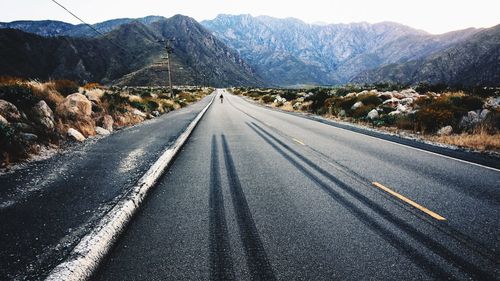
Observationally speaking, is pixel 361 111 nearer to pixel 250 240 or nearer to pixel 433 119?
pixel 433 119

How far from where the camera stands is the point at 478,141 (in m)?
10.1

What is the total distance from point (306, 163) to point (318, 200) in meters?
2.54

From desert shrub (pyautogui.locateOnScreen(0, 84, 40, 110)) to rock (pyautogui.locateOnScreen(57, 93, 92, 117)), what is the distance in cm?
100

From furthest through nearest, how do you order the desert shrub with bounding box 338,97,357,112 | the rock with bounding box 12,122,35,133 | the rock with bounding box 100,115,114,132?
1. the desert shrub with bounding box 338,97,357,112
2. the rock with bounding box 100,115,114,132
3. the rock with bounding box 12,122,35,133

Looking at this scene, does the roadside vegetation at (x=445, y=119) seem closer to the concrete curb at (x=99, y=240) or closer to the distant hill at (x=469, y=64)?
the concrete curb at (x=99, y=240)

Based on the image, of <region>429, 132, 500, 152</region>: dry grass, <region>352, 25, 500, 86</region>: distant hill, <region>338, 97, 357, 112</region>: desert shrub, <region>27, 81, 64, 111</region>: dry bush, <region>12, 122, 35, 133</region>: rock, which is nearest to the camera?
<region>12, 122, 35, 133</region>: rock

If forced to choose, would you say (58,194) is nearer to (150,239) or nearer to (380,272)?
(150,239)

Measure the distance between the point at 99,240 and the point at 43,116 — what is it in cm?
768

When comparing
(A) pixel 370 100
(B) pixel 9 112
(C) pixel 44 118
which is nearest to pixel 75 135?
(C) pixel 44 118

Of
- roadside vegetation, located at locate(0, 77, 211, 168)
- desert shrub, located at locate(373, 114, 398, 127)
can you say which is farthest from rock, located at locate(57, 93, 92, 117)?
desert shrub, located at locate(373, 114, 398, 127)

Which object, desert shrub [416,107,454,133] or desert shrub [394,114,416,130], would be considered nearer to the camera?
desert shrub [416,107,454,133]

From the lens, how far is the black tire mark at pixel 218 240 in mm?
2961

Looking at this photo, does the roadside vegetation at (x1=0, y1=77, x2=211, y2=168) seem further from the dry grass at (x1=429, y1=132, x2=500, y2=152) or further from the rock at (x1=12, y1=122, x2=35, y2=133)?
the dry grass at (x1=429, y1=132, x2=500, y2=152)

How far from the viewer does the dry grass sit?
31.9 feet
